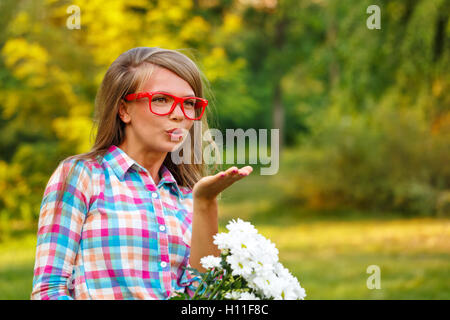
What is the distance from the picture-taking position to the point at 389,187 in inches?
473

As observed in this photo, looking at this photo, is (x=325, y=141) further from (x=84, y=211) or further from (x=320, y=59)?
(x=84, y=211)

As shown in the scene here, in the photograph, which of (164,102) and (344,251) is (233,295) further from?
(344,251)

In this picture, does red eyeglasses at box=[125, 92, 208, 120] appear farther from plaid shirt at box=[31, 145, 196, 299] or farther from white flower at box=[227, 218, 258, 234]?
white flower at box=[227, 218, 258, 234]

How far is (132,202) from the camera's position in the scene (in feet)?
5.65

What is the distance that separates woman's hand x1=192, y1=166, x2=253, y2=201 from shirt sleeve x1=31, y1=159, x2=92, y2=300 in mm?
327

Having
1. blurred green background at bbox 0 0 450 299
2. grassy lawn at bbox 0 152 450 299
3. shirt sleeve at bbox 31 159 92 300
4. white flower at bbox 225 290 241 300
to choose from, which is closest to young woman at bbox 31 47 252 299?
shirt sleeve at bbox 31 159 92 300

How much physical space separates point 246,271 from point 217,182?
0.25 m

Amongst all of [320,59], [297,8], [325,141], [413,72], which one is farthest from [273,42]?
[413,72]

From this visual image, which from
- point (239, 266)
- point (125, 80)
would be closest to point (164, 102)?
point (125, 80)

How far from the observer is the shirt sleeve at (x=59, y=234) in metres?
1.52

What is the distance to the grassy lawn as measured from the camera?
21.7ft

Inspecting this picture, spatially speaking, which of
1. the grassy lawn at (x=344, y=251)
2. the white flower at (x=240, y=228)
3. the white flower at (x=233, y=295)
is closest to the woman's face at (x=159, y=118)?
the white flower at (x=240, y=228)

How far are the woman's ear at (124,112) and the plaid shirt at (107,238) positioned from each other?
0.10 meters
